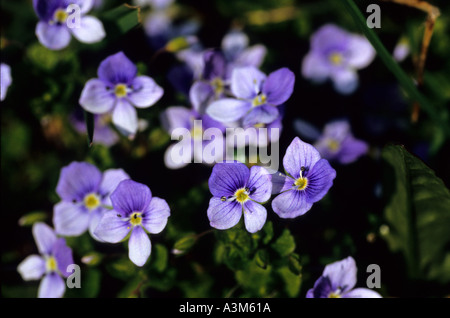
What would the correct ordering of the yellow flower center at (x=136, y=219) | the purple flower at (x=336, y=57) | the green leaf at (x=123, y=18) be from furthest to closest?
the purple flower at (x=336, y=57) → the green leaf at (x=123, y=18) → the yellow flower center at (x=136, y=219)

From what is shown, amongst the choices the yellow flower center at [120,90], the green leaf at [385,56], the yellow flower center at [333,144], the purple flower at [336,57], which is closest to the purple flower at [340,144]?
the yellow flower center at [333,144]

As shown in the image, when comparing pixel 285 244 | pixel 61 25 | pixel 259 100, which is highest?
pixel 61 25

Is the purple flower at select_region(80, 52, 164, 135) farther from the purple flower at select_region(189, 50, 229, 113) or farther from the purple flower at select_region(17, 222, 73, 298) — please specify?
the purple flower at select_region(17, 222, 73, 298)

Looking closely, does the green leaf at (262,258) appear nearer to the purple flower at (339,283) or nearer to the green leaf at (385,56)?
the purple flower at (339,283)

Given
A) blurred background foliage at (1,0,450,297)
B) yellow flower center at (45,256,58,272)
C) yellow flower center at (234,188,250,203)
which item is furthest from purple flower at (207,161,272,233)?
yellow flower center at (45,256,58,272)

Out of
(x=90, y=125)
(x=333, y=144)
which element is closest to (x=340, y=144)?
(x=333, y=144)

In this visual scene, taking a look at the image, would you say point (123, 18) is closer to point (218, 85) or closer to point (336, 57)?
point (218, 85)

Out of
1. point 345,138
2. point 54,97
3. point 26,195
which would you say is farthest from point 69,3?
point 345,138

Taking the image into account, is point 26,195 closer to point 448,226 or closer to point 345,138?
point 345,138
